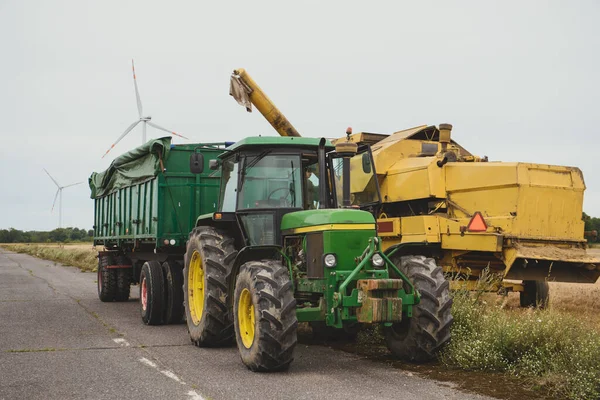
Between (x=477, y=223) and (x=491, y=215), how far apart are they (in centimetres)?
36

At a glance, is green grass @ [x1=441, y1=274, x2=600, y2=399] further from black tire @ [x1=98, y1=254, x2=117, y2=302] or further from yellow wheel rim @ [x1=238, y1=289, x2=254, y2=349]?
black tire @ [x1=98, y1=254, x2=117, y2=302]

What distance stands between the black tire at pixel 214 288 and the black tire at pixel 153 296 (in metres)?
2.34

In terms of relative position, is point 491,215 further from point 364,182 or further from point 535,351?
point 535,351

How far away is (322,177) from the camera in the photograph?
29.6 feet

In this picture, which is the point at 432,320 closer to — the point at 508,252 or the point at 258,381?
the point at 258,381

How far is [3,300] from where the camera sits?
16.2m

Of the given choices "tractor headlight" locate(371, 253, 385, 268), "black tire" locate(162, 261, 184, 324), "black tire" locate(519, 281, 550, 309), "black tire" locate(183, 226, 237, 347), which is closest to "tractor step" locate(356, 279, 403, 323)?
"tractor headlight" locate(371, 253, 385, 268)

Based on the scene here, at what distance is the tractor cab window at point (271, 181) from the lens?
902 centimetres

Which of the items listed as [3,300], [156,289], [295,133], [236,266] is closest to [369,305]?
[236,266]

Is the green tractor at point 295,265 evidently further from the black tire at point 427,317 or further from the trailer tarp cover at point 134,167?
the trailer tarp cover at point 134,167

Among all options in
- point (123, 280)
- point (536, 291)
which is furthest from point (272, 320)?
point (123, 280)

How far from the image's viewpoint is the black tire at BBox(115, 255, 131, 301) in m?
16.4

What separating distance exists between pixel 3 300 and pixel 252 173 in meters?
9.92

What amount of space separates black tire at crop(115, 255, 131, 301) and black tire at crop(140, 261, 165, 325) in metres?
3.93
